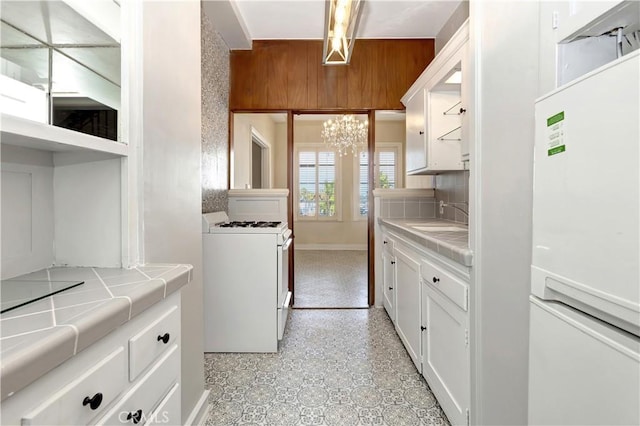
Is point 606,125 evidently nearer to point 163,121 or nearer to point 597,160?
point 597,160

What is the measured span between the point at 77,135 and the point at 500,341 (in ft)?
5.17

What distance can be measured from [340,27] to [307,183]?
506cm

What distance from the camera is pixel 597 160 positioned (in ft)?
2.20

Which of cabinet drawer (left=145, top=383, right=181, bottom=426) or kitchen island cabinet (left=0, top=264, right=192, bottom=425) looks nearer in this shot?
kitchen island cabinet (left=0, top=264, right=192, bottom=425)

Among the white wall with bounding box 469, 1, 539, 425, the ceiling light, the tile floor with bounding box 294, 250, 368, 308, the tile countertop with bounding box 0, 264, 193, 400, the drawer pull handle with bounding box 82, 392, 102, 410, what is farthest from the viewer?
the tile floor with bounding box 294, 250, 368, 308

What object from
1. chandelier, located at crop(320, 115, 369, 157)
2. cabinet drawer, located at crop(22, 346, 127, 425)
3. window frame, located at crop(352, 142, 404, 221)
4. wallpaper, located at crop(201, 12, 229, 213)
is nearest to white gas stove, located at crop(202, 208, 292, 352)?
wallpaper, located at crop(201, 12, 229, 213)

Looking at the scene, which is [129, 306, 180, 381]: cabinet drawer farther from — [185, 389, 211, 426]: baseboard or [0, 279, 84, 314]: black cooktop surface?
[185, 389, 211, 426]: baseboard

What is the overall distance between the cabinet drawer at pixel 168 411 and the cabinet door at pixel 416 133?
2.31 meters

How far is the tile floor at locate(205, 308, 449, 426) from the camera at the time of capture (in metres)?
1.71

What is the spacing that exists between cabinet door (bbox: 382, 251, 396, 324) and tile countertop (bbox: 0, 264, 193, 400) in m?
2.06

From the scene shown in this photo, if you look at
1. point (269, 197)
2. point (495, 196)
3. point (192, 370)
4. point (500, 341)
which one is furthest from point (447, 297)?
point (269, 197)

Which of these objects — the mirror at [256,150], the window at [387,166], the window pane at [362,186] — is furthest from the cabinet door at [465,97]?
the window pane at [362,186]

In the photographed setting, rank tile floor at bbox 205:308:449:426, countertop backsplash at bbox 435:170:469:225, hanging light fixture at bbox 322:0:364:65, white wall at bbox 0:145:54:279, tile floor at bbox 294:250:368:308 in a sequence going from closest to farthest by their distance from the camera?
white wall at bbox 0:145:54:279 < tile floor at bbox 205:308:449:426 < hanging light fixture at bbox 322:0:364:65 < countertop backsplash at bbox 435:170:469:225 < tile floor at bbox 294:250:368:308

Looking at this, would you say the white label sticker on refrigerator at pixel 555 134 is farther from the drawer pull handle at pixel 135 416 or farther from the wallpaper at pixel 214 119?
the wallpaper at pixel 214 119
